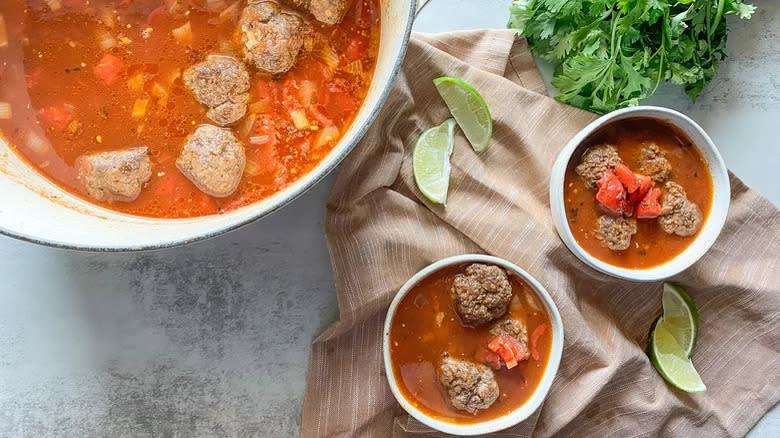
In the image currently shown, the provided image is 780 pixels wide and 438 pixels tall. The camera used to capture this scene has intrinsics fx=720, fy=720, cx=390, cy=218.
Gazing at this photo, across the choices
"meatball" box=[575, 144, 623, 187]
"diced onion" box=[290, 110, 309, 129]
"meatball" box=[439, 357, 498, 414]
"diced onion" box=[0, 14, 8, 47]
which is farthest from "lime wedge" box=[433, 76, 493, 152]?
"diced onion" box=[0, 14, 8, 47]

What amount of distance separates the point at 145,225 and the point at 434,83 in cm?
143

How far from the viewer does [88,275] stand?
3.47 meters

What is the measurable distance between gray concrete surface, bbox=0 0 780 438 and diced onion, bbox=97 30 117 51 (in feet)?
3.24

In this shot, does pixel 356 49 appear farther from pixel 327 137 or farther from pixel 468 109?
pixel 468 109

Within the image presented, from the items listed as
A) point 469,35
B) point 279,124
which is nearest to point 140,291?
point 279,124

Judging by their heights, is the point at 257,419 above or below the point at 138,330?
below

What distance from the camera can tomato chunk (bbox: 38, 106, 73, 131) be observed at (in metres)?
2.98

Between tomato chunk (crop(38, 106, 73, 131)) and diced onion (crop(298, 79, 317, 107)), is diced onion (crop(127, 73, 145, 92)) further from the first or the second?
diced onion (crop(298, 79, 317, 107))

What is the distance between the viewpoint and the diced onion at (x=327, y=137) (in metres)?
2.97

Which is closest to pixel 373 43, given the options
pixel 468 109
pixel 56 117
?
pixel 468 109

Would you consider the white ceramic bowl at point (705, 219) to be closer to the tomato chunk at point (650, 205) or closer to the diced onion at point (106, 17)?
the tomato chunk at point (650, 205)

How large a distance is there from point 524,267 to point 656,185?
0.72 m

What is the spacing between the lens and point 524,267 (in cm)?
337

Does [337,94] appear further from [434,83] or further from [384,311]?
[384,311]
